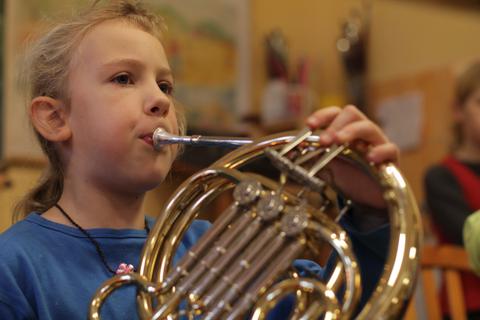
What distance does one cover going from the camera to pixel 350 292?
69 centimetres

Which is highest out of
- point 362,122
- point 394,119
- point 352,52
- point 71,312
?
point 362,122

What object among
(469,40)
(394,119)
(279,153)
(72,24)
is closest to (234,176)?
(279,153)

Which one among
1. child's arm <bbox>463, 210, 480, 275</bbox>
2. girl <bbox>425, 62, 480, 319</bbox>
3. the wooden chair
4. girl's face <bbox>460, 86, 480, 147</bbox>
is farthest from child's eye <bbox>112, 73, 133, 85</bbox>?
girl's face <bbox>460, 86, 480, 147</bbox>

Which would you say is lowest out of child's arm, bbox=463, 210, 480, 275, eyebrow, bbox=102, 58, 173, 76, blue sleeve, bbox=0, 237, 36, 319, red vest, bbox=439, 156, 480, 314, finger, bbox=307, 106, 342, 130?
red vest, bbox=439, 156, 480, 314

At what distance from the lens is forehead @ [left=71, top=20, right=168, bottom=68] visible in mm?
959

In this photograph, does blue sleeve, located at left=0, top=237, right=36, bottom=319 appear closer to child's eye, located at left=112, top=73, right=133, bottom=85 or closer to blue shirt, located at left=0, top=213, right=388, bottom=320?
blue shirt, located at left=0, top=213, right=388, bottom=320

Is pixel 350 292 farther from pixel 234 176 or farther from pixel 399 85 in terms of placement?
pixel 399 85

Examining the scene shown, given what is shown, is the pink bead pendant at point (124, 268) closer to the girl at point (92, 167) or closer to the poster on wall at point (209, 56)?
the girl at point (92, 167)

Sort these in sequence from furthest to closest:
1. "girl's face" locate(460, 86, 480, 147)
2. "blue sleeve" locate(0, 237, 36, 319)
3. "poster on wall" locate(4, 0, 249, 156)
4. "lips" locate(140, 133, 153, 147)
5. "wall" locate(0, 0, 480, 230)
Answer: "wall" locate(0, 0, 480, 230) → "poster on wall" locate(4, 0, 249, 156) → "girl's face" locate(460, 86, 480, 147) → "lips" locate(140, 133, 153, 147) → "blue sleeve" locate(0, 237, 36, 319)

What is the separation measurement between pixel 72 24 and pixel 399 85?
7.10 feet

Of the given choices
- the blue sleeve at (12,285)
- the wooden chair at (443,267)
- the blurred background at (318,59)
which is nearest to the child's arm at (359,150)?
the blue sleeve at (12,285)

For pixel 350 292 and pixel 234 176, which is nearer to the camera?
pixel 350 292

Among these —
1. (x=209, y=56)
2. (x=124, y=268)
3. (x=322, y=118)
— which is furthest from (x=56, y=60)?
(x=209, y=56)

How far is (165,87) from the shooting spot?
1.00 m
